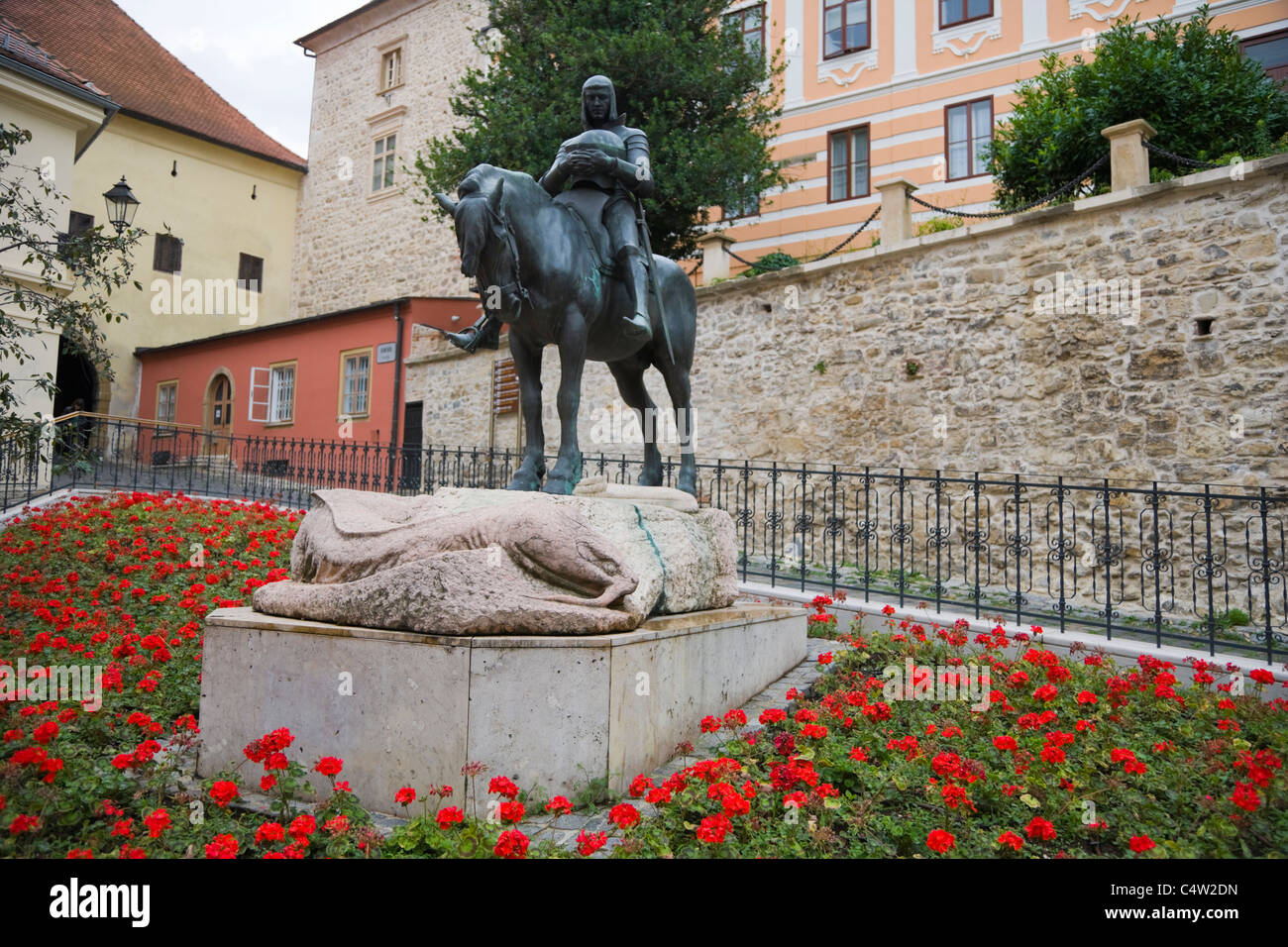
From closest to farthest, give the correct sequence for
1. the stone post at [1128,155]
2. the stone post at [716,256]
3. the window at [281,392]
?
the stone post at [1128,155] → the stone post at [716,256] → the window at [281,392]

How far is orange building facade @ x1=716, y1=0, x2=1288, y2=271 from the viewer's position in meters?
15.9

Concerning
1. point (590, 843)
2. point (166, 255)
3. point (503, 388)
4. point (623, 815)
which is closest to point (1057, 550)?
point (623, 815)

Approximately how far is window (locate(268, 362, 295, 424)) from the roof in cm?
888

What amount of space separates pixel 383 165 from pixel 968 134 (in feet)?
58.5

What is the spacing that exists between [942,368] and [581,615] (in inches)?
361

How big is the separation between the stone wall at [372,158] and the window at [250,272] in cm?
113

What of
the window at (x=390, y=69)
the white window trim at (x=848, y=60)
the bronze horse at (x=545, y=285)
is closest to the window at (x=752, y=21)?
the white window trim at (x=848, y=60)

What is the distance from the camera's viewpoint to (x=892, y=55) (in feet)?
57.4

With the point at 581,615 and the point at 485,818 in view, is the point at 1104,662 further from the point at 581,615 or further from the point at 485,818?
the point at 485,818

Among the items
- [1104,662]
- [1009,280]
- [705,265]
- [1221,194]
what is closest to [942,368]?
[1009,280]

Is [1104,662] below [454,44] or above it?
below

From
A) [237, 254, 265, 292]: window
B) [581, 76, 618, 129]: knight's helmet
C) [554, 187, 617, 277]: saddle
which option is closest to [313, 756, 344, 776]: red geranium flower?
[554, 187, 617, 277]: saddle

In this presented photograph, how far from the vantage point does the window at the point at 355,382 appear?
20.0m

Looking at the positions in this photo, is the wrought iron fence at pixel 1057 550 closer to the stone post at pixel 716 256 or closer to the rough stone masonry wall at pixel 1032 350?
the rough stone masonry wall at pixel 1032 350
